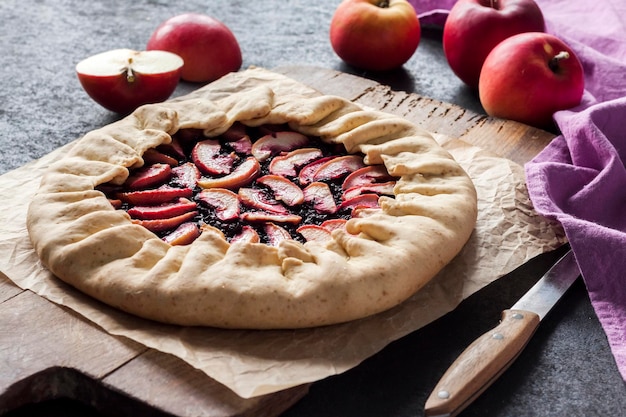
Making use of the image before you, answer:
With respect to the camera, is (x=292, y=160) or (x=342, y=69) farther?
(x=342, y=69)

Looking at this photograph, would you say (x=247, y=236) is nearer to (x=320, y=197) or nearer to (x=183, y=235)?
(x=183, y=235)

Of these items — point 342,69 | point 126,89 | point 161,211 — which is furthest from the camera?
point 342,69

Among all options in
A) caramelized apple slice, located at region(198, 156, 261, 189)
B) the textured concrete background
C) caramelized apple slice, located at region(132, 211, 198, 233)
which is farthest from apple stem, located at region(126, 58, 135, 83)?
caramelized apple slice, located at region(132, 211, 198, 233)

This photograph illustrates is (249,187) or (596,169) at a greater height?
(249,187)

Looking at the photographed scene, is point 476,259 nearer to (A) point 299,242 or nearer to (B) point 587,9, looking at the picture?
(A) point 299,242

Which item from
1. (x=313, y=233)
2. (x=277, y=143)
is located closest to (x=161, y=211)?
(x=313, y=233)

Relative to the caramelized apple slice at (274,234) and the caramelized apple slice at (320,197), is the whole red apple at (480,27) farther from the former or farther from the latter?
the caramelized apple slice at (274,234)
